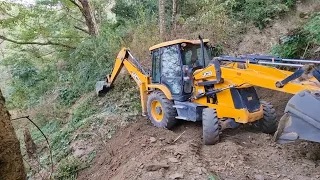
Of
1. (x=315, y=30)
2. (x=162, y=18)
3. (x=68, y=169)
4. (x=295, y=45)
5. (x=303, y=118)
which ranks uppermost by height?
(x=162, y=18)

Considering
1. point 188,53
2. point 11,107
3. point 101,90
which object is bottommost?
point 11,107

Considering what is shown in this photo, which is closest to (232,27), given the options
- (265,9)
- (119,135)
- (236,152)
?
(265,9)

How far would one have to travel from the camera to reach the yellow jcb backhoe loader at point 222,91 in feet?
15.6

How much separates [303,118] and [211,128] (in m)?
1.74

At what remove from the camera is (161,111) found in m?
7.61

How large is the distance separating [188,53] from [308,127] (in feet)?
10.5

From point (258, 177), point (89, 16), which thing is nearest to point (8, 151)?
point (258, 177)

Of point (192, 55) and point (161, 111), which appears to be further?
point (161, 111)

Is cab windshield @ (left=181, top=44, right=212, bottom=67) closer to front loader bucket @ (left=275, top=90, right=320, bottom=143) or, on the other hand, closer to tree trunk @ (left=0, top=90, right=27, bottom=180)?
front loader bucket @ (left=275, top=90, right=320, bottom=143)

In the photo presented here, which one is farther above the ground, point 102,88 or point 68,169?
point 102,88

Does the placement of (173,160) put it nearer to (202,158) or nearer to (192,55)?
(202,158)

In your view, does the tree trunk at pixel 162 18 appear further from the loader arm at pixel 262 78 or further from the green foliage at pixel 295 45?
the loader arm at pixel 262 78

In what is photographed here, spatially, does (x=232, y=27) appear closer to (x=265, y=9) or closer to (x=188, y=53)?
(x=265, y=9)

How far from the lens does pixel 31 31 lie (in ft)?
45.5
